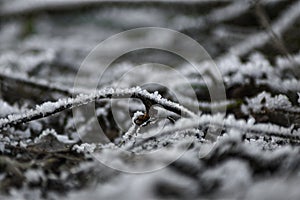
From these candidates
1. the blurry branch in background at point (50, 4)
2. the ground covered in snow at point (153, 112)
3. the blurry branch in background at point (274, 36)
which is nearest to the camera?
the ground covered in snow at point (153, 112)

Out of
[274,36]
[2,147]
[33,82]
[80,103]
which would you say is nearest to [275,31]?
[274,36]

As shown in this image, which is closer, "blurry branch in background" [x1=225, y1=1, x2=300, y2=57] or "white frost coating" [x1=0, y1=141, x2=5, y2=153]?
"white frost coating" [x1=0, y1=141, x2=5, y2=153]

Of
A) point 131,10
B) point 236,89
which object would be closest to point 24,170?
point 236,89

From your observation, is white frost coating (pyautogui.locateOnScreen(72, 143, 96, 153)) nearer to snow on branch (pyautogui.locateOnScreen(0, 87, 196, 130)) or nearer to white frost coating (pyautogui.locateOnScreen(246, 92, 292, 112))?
snow on branch (pyautogui.locateOnScreen(0, 87, 196, 130))

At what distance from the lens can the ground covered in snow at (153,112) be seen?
597mm

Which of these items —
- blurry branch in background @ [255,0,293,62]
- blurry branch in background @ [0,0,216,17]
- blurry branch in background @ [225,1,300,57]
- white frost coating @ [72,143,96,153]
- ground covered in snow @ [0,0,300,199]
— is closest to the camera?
ground covered in snow @ [0,0,300,199]

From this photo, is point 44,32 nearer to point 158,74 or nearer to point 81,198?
point 158,74

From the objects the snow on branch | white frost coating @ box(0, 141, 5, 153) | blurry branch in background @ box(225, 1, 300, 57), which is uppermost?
blurry branch in background @ box(225, 1, 300, 57)

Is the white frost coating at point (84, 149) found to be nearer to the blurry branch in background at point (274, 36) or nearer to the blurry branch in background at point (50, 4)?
the blurry branch in background at point (274, 36)

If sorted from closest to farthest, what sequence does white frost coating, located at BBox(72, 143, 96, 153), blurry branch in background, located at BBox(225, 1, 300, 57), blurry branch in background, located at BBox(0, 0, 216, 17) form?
1. white frost coating, located at BBox(72, 143, 96, 153)
2. blurry branch in background, located at BBox(225, 1, 300, 57)
3. blurry branch in background, located at BBox(0, 0, 216, 17)

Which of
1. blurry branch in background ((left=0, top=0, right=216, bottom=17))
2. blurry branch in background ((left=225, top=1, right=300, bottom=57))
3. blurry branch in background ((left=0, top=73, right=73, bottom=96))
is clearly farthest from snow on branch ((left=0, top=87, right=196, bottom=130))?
blurry branch in background ((left=0, top=0, right=216, bottom=17))

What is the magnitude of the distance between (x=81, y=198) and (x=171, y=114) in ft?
0.97

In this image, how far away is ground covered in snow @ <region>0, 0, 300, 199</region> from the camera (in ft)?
1.96

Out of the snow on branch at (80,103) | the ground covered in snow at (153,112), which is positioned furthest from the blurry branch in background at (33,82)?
the snow on branch at (80,103)
